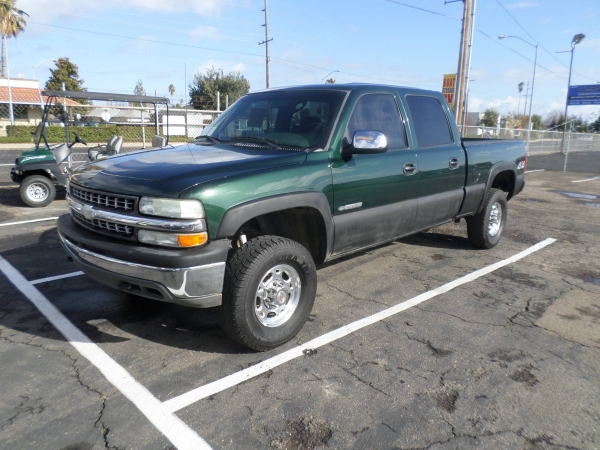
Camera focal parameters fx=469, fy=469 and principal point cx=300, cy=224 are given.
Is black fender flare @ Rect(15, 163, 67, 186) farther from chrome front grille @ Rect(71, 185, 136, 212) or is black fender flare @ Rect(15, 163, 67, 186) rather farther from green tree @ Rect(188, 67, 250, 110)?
green tree @ Rect(188, 67, 250, 110)

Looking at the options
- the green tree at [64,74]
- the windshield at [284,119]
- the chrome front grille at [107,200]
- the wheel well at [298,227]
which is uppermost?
the green tree at [64,74]

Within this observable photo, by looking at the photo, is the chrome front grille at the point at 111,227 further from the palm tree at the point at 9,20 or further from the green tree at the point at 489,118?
the green tree at the point at 489,118

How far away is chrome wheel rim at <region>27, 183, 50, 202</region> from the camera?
8999 mm

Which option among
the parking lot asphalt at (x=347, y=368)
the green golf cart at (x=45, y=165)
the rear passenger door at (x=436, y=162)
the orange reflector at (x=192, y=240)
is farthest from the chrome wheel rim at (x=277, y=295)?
the green golf cart at (x=45, y=165)

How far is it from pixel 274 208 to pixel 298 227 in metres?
0.63

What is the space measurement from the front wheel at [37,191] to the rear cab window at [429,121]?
→ 738cm

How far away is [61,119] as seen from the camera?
31.3 feet

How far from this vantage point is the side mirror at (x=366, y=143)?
3779mm

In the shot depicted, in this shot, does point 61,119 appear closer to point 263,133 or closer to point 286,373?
point 263,133

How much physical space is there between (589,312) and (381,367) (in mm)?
2403

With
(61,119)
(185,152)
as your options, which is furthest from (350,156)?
(61,119)

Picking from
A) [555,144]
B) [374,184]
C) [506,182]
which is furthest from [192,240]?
[555,144]

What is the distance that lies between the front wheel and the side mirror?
24.4ft

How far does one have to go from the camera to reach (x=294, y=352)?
11.5 ft
